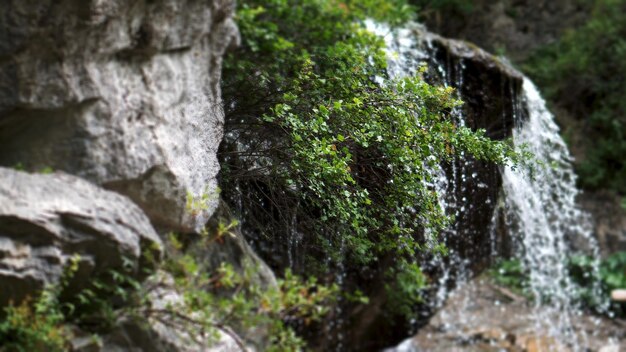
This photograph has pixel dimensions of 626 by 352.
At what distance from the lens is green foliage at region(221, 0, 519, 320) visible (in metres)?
4.72

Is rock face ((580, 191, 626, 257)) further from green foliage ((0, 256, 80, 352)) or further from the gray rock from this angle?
green foliage ((0, 256, 80, 352))

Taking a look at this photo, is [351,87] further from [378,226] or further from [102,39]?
[102,39]

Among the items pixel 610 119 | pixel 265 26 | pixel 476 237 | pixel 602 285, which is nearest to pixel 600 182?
pixel 610 119

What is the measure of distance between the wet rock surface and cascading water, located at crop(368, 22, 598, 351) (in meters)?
0.10

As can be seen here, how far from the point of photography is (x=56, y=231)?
3.02 m

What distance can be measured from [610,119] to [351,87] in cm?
827

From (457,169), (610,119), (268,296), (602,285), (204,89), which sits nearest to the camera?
(268,296)

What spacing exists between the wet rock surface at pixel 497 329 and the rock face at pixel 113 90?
20.0 feet

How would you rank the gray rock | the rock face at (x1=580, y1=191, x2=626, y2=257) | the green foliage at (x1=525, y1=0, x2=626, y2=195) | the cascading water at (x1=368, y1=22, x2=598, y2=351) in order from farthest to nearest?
1. the green foliage at (x1=525, y1=0, x2=626, y2=195)
2. the rock face at (x1=580, y1=191, x2=626, y2=257)
3. the cascading water at (x1=368, y1=22, x2=598, y2=351)
4. the gray rock

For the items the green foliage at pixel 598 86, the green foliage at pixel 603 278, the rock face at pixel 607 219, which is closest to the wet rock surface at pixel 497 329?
the green foliage at pixel 603 278

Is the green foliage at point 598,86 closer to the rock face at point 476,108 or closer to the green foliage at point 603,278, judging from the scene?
the green foliage at point 603,278

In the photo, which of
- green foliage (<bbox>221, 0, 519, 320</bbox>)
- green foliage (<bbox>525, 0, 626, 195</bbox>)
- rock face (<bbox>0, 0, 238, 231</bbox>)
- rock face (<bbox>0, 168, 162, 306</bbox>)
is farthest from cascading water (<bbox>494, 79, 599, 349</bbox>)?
rock face (<bbox>0, 168, 162, 306</bbox>)

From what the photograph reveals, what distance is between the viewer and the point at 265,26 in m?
8.34

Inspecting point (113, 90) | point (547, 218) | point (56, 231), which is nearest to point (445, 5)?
point (547, 218)
